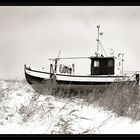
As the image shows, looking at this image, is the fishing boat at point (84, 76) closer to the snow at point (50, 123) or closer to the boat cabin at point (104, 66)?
the boat cabin at point (104, 66)

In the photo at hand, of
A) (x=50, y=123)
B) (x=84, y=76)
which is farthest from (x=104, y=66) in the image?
(x=50, y=123)

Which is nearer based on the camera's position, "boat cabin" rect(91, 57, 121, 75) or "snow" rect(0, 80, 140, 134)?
"snow" rect(0, 80, 140, 134)

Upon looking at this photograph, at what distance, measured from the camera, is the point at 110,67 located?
17406 mm

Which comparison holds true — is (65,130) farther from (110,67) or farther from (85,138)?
(110,67)

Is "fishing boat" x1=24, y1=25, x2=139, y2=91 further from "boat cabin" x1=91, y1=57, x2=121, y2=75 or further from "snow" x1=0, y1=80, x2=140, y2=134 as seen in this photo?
"snow" x1=0, y1=80, x2=140, y2=134

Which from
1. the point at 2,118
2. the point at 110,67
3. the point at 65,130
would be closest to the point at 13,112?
the point at 2,118

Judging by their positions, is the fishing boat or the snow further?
the fishing boat

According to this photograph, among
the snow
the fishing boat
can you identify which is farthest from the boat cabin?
the snow

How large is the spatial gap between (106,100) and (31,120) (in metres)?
2.70

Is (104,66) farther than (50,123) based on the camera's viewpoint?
Yes

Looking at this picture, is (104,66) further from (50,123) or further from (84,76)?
(50,123)

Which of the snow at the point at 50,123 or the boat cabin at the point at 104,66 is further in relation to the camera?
the boat cabin at the point at 104,66

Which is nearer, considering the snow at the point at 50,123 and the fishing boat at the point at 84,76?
the snow at the point at 50,123

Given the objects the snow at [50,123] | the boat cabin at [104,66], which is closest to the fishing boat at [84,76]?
the boat cabin at [104,66]
